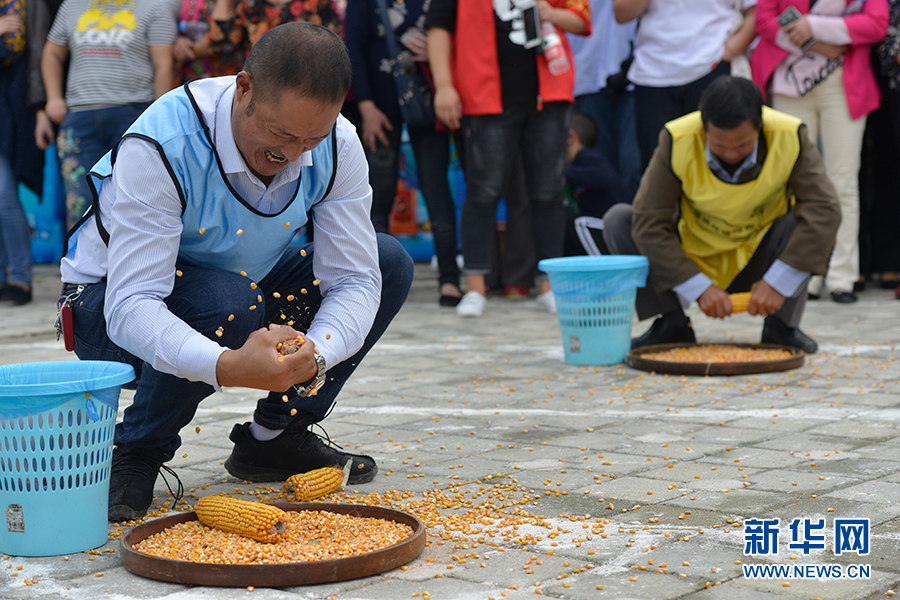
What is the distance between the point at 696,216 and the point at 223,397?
234cm

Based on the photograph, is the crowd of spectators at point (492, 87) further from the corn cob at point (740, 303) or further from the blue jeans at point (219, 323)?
the blue jeans at point (219, 323)

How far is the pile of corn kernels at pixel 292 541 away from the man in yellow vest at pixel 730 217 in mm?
2666

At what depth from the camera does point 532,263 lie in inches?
296

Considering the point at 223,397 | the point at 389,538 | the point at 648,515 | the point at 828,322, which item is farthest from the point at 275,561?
the point at 828,322

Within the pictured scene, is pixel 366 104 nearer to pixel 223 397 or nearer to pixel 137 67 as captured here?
pixel 137 67

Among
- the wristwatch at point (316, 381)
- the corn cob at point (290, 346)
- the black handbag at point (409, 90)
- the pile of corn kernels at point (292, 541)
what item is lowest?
the pile of corn kernels at point (292, 541)

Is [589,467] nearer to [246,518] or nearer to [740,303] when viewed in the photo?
[246,518]

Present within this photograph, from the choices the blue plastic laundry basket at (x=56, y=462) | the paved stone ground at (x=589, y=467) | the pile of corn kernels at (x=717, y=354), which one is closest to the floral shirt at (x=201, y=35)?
the paved stone ground at (x=589, y=467)

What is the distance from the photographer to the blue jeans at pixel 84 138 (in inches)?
267

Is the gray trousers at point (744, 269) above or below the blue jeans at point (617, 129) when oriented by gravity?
below

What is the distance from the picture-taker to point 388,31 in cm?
662

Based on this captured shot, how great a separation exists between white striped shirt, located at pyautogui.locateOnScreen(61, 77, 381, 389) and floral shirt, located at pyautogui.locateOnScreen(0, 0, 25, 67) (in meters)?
4.77

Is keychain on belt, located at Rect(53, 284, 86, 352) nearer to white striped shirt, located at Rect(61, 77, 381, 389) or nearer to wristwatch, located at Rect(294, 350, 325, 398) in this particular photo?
white striped shirt, located at Rect(61, 77, 381, 389)

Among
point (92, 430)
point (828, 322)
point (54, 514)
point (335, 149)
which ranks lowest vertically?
point (828, 322)
